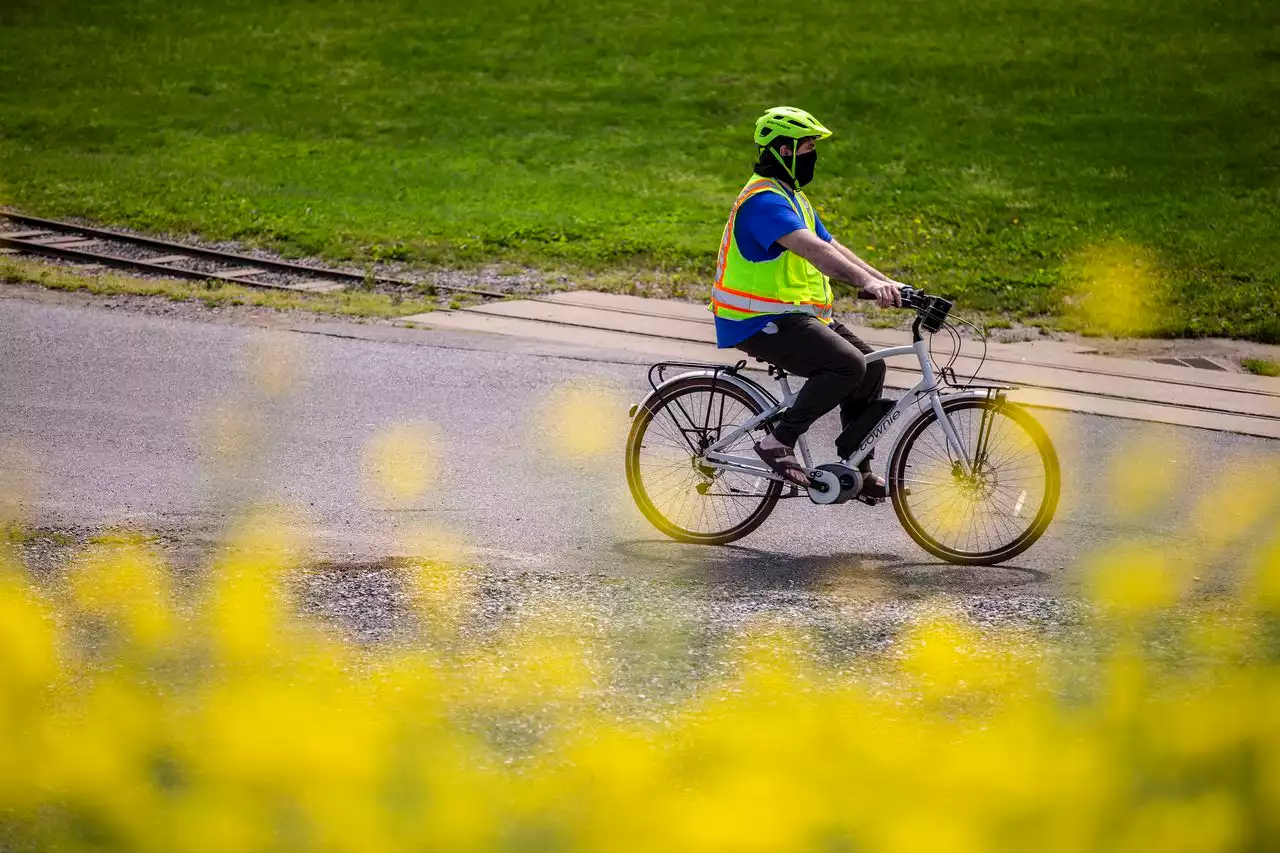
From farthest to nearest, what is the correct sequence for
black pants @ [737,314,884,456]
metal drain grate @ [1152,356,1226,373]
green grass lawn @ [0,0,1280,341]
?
green grass lawn @ [0,0,1280,341], metal drain grate @ [1152,356,1226,373], black pants @ [737,314,884,456]

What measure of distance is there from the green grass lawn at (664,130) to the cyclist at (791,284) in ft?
21.5

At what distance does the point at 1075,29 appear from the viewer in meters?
25.4

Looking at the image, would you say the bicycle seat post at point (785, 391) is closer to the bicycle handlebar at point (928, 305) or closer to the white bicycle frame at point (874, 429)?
the white bicycle frame at point (874, 429)

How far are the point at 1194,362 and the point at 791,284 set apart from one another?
605cm

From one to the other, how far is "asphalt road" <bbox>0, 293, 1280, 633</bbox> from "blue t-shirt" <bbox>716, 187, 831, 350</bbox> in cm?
109

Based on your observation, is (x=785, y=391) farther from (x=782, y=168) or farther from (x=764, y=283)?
(x=782, y=168)

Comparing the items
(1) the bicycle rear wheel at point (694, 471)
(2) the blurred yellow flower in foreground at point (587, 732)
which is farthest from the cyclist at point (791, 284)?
(2) the blurred yellow flower in foreground at point (587, 732)

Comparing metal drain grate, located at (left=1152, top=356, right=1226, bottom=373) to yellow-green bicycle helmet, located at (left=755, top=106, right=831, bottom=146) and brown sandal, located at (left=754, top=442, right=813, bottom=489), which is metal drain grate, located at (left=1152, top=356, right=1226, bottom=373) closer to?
brown sandal, located at (left=754, top=442, right=813, bottom=489)

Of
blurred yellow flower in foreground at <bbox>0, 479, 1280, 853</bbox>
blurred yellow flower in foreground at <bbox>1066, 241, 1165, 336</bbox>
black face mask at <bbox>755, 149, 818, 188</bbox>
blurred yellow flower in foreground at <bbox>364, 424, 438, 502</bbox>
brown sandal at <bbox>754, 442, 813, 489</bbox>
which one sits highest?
black face mask at <bbox>755, 149, 818, 188</bbox>

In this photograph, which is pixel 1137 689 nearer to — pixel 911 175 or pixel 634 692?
pixel 634 692

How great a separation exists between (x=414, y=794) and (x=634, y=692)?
1053mm

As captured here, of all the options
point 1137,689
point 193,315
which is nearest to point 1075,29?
point 193,315

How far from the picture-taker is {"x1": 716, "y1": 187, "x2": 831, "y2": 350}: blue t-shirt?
21.9 ft

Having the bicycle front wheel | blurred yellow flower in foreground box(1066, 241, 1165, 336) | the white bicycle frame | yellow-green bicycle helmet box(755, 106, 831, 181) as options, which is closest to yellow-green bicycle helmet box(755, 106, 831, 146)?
yellow-green bicycle helmet box(755, 106, 831, 181)
